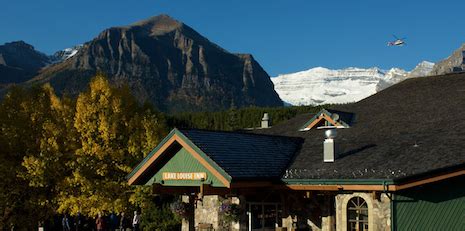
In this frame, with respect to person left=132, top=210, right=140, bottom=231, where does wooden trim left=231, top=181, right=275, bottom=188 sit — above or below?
above

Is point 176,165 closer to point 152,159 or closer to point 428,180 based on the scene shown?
point 152,159

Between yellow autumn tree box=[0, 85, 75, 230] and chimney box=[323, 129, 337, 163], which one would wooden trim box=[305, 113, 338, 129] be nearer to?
chimney box=[323, 129, 337, 163]

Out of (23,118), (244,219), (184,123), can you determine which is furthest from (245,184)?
(184,123)

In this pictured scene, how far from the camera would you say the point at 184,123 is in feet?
168

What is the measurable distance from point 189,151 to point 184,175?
4.03 feet

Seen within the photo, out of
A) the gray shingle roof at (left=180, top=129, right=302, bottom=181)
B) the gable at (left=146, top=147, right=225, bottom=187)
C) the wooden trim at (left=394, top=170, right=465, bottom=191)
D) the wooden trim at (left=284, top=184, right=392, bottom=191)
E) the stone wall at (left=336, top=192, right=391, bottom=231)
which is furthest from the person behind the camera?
the gable at (left=146, top=147, right=225, bottom=187)

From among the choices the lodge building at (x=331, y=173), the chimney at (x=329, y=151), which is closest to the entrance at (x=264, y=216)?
the lodge building at (x=331, y=173)

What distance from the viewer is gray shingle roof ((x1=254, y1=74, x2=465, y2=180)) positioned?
723 inches

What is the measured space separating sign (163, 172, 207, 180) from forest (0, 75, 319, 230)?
254 inches

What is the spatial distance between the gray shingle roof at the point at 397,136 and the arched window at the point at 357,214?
1109 mm

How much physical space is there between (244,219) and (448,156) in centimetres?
776

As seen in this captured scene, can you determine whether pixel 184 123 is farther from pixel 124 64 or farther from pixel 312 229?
pixel 124 64

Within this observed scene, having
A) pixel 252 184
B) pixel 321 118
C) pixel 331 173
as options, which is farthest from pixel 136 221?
pixel 331 173

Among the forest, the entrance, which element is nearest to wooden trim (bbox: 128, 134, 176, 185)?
the entrance
